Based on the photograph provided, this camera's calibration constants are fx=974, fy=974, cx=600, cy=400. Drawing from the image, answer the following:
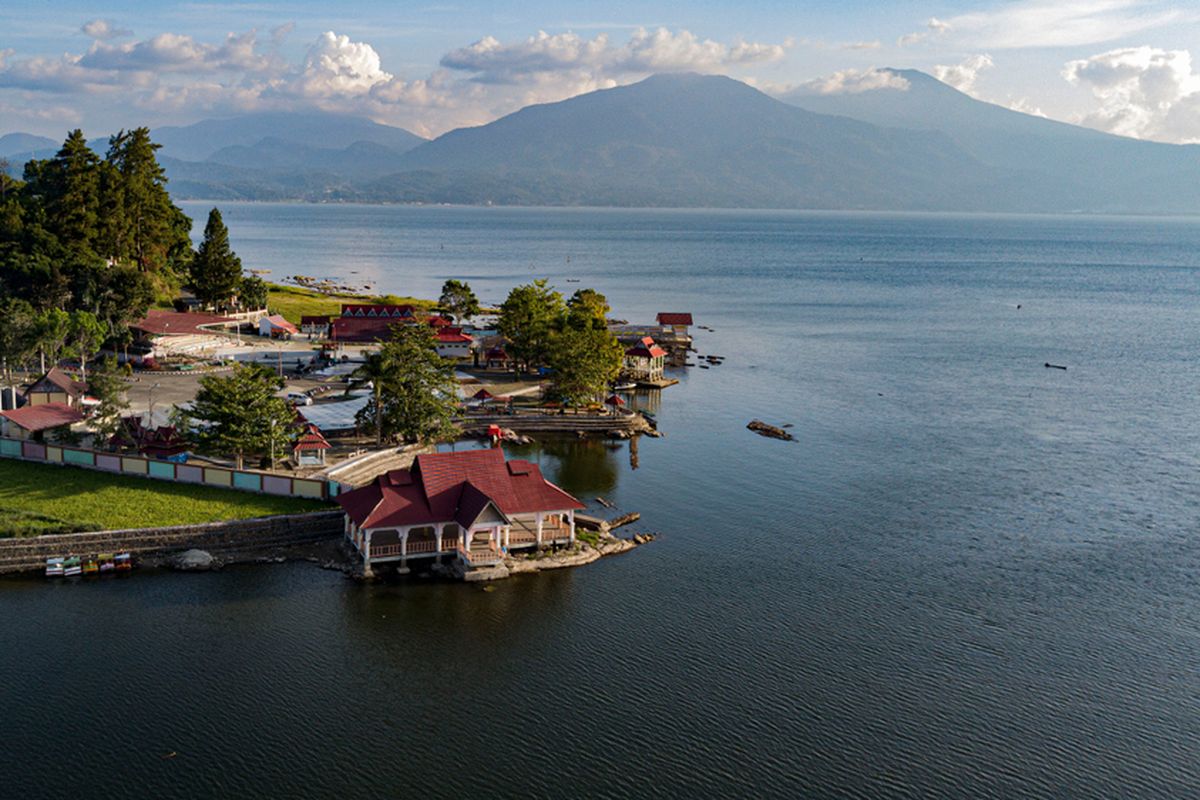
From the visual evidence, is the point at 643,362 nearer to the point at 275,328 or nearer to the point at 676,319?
the point at 676,319

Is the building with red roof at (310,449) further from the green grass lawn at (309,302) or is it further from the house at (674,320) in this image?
the green grass lawn at (309,302)

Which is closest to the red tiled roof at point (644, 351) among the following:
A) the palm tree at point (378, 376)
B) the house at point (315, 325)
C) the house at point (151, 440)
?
the palm tree at point (378, 376)

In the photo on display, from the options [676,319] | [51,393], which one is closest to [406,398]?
[51,393]

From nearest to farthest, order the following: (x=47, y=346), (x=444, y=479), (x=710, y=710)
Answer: (x=710, y=710) < (x=444, y=479) < (x=47, y=346)

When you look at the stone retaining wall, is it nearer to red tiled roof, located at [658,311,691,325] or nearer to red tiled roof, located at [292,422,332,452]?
red tiled roof, located at [292,422,332,452]

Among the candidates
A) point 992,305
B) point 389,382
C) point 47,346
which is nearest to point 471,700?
point 389,382

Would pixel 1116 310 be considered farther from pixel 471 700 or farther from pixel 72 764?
pixel 72 764

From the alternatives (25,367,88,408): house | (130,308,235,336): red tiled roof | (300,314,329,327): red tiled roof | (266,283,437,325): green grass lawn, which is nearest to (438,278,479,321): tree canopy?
(266,283,437,325): green grass lawn
